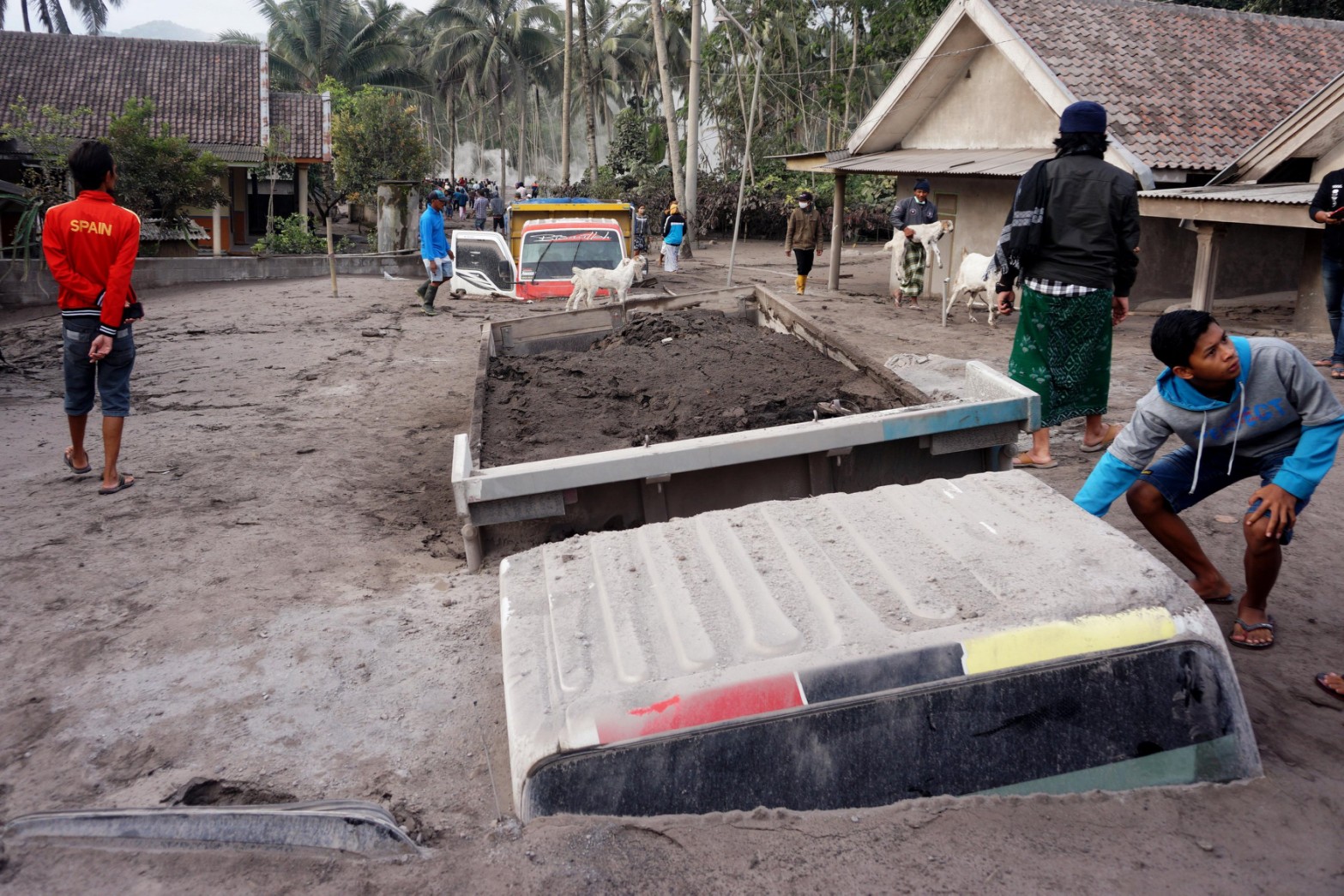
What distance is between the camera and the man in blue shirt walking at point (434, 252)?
13562 millimetres

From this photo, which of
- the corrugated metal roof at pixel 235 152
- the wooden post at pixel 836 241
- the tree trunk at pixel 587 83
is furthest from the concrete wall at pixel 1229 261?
the tree trunk at pixel 587 83

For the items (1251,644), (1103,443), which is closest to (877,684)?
(1251,644)

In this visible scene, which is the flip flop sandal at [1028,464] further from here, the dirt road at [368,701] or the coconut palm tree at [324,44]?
the coconut palm tree at [324,44]

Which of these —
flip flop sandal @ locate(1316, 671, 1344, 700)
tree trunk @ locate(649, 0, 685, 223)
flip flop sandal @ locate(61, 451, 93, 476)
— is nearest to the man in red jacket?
flip flop sandal @ locate(61, 451, 93, 476)

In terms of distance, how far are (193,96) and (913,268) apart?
68.7ft

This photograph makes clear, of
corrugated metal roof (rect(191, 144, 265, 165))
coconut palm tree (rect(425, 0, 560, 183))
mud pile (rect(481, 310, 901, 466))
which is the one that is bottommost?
mud pile (rect(481, 310, 901, 466))

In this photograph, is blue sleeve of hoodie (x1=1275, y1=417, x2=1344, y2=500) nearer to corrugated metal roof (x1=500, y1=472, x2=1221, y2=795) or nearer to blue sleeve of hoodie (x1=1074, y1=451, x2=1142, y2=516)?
blue sleeve of hoodie (x1=1074, y1=451, x2=1142, y2=516)

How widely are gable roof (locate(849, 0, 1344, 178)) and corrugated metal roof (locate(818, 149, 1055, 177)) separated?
0.59 metres

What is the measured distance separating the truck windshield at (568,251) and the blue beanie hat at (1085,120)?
992 cm

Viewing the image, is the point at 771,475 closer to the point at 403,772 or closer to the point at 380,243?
the point at 403,772

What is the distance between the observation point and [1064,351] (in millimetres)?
5270

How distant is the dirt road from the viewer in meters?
2.20

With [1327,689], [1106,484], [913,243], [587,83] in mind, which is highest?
[587,83]

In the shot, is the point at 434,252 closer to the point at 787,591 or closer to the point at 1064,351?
the point at 1064,351
